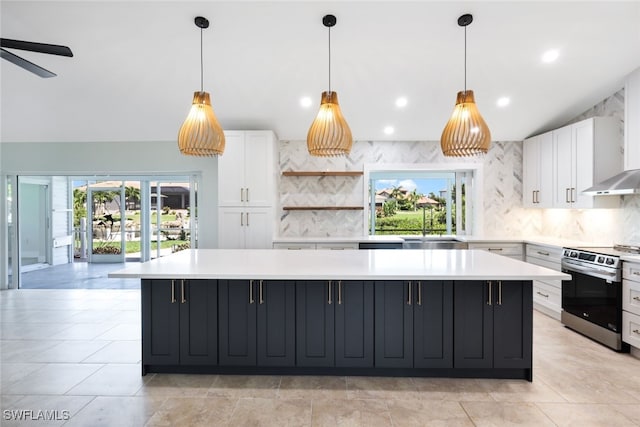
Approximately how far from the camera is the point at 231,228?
4652 millimetres

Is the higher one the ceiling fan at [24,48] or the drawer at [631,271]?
the ceiling fan at [24,48]

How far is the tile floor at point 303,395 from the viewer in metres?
2.14

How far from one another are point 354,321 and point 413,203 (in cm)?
361

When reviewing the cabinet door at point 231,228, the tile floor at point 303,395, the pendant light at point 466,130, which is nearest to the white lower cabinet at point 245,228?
the cabinet door at point 231,228

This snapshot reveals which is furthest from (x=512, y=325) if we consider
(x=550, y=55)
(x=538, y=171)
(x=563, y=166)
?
(x=538, y=171)

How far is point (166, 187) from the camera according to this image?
597 cm

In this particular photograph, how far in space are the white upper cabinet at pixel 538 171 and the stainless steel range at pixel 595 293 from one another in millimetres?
1145

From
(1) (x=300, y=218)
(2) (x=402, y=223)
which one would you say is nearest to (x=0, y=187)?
(1) (x=300, y=218)

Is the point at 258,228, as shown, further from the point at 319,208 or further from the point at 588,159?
the point at 588,159

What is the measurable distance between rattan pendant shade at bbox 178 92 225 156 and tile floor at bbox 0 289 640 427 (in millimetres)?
1731

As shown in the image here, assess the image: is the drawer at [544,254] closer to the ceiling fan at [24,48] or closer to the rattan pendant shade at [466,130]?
the rattan pendant shade at [466,130]

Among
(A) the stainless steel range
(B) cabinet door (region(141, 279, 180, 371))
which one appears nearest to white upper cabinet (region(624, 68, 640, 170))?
(A) the stainless steel range

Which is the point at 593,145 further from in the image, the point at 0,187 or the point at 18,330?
the point at 0,187

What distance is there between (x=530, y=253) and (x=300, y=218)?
3.15 meters
